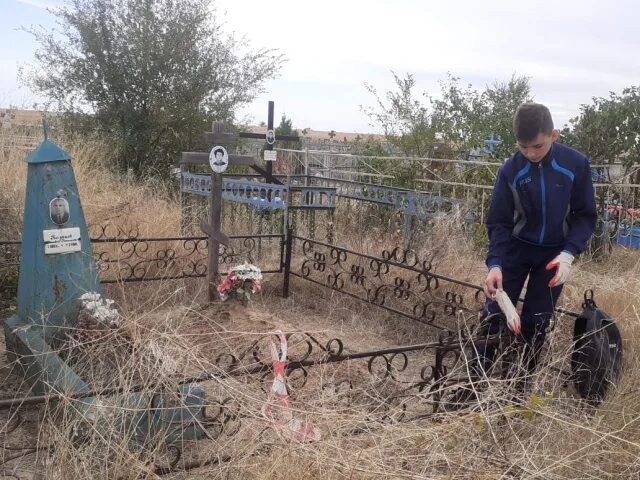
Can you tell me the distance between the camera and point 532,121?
315 cm

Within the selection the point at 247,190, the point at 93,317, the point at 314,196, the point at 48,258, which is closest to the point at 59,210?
the point at 48,258

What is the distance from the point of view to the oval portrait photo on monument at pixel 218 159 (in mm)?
5672

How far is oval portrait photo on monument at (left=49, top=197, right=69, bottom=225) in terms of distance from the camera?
434 centimetres

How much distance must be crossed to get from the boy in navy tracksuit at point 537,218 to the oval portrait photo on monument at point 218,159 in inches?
112

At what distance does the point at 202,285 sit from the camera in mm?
6219

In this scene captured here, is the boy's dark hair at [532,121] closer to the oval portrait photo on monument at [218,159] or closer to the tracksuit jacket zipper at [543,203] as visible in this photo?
the tracksuit jacket zipper at [543,203]

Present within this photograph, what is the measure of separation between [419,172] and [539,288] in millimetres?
6607

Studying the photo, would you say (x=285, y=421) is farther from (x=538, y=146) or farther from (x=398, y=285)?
(x=398, y=285)

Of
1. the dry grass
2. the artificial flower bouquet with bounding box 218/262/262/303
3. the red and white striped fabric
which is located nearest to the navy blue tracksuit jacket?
the dry grass

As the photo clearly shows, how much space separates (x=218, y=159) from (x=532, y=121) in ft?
10.4

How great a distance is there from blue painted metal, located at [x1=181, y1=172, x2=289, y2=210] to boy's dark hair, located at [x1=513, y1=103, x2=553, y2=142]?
14.0 ft

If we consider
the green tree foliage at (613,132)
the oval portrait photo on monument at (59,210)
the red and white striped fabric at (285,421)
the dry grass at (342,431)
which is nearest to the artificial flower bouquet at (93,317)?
the dry grass at (342,431)

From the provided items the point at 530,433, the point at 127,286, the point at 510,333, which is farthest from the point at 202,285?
the point at 530,433

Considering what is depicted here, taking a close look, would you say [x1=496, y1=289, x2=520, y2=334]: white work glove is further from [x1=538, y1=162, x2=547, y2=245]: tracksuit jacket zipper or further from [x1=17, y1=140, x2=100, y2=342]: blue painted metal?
[x1=17, y1=140, x2=100, y2=342]: blue painted metal
